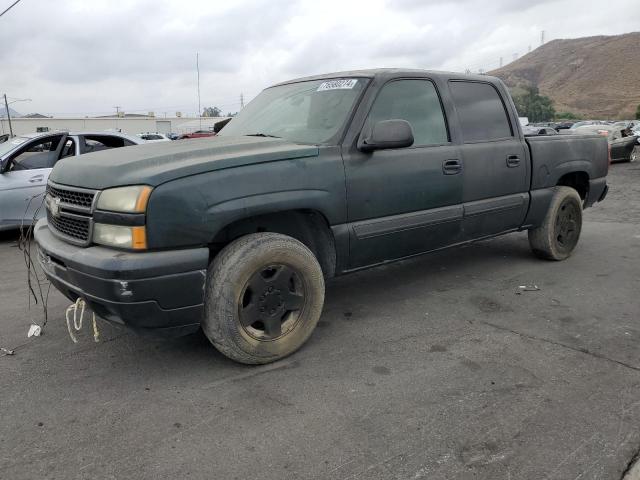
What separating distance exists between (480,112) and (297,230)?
211 cm

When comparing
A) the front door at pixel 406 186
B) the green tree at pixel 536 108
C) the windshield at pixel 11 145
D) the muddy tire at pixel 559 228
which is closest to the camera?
the front door at pixel 406 186

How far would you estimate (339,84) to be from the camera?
12.4 ft

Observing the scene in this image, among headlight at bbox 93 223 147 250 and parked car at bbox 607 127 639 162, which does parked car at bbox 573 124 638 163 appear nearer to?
parked car at bbox 607 127 639 162

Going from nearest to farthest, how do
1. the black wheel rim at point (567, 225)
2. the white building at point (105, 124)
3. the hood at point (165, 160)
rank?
the hood at point (165, 160)
the black wheel rim at point (567, 225)
the white building at point (105, 124)

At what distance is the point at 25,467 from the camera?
2209mm

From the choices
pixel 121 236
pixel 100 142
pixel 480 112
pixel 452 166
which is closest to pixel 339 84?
pixel 452 166

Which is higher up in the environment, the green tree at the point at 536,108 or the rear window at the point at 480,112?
the green tree at the point at 536,108

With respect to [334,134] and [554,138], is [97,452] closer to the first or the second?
[334,134]

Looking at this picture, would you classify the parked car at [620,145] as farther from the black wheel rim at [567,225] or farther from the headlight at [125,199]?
the headlight at [125,199]

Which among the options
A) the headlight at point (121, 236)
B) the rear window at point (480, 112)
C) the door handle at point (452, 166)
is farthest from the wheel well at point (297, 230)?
the rear window at point (480, 112)

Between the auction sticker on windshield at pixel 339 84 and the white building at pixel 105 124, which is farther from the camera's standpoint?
the white building at pixel 105 124

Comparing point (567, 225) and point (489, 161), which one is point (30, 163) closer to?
point (489, 161)

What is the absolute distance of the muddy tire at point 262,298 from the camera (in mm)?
2863

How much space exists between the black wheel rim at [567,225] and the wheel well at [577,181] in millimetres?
284
